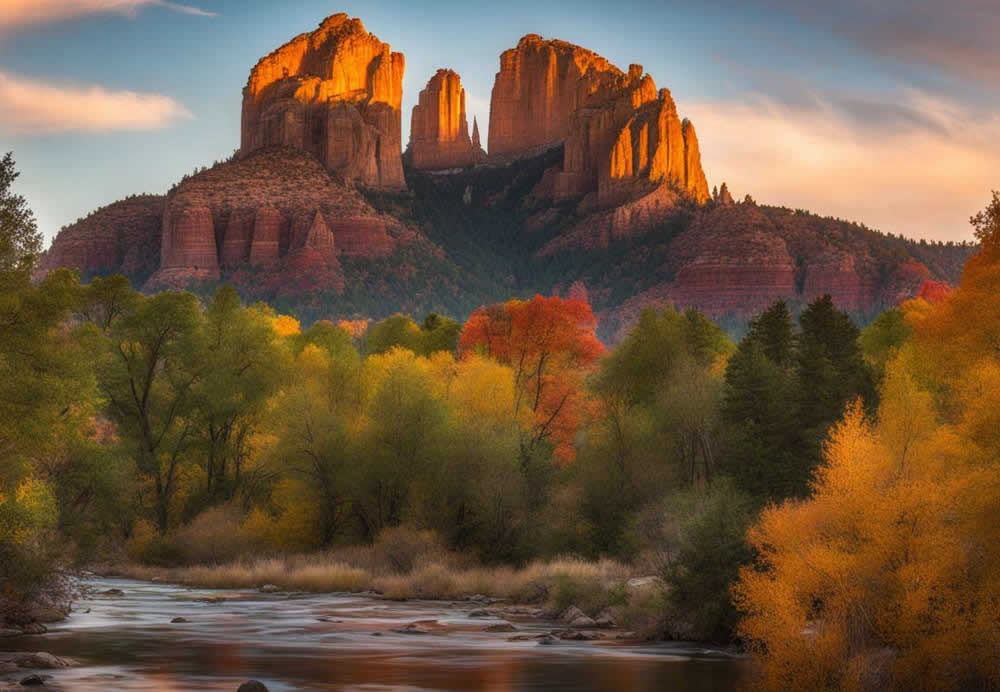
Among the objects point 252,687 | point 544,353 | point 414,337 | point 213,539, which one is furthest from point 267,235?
point 252,687

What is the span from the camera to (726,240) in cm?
17275

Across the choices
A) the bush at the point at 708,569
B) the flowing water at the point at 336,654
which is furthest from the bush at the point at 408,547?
the bush at the point at 708,569

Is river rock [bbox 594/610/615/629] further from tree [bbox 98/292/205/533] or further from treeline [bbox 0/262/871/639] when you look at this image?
tree [bbox 98/292/205/533]

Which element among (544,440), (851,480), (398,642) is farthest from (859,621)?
(544,440)

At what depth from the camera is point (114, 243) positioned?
190 meters

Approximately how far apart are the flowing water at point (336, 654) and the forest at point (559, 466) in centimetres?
203

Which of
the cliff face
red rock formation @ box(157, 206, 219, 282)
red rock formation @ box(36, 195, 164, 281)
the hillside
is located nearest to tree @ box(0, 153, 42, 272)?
the hillside

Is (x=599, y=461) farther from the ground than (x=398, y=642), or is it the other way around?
(x=599, y=461)

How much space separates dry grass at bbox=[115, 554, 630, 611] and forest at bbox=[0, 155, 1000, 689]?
0.48 feet

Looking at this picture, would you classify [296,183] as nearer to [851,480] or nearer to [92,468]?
[92,468]

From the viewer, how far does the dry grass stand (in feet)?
133

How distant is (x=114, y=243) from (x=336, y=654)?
168m

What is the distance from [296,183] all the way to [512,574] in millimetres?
146305

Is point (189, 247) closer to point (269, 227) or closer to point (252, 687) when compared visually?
point (269, 227)
